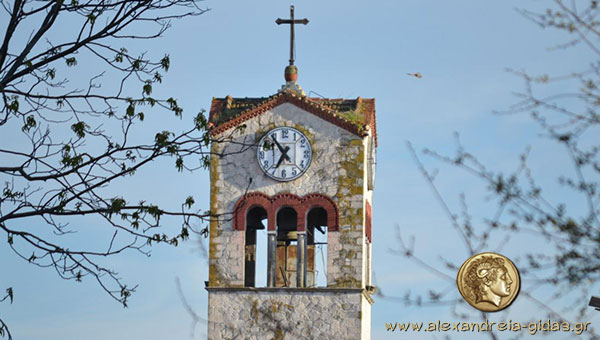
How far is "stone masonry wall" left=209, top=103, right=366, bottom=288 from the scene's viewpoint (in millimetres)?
23891

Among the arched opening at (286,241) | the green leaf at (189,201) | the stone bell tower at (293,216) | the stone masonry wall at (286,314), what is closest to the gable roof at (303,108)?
the stone bell tower at (293,216)

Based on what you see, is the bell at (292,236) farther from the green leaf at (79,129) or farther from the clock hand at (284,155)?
the green leaf at (79,129)

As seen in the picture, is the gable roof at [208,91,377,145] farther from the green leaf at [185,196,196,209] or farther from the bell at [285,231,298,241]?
the green leaf at [185,196,196,209]

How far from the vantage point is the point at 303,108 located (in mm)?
24578

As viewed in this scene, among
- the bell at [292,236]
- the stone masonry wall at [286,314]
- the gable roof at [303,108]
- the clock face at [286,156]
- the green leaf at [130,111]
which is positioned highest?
the gable roof at [303,108]

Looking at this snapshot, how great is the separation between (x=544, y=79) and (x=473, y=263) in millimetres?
3702

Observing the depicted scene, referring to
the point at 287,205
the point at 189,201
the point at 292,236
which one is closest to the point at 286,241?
the point at 292,236

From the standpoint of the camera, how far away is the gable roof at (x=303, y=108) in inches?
960

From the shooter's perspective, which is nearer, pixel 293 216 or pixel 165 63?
pixel 165 63

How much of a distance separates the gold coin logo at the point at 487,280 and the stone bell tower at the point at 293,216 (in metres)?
11.6

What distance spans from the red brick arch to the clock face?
0.44 metres

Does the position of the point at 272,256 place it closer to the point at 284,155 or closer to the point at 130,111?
the point at 284,155

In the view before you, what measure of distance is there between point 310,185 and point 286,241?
5.10ft

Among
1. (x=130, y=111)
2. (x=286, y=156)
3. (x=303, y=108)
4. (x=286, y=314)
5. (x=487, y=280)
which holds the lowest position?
(x=286, y=314)
